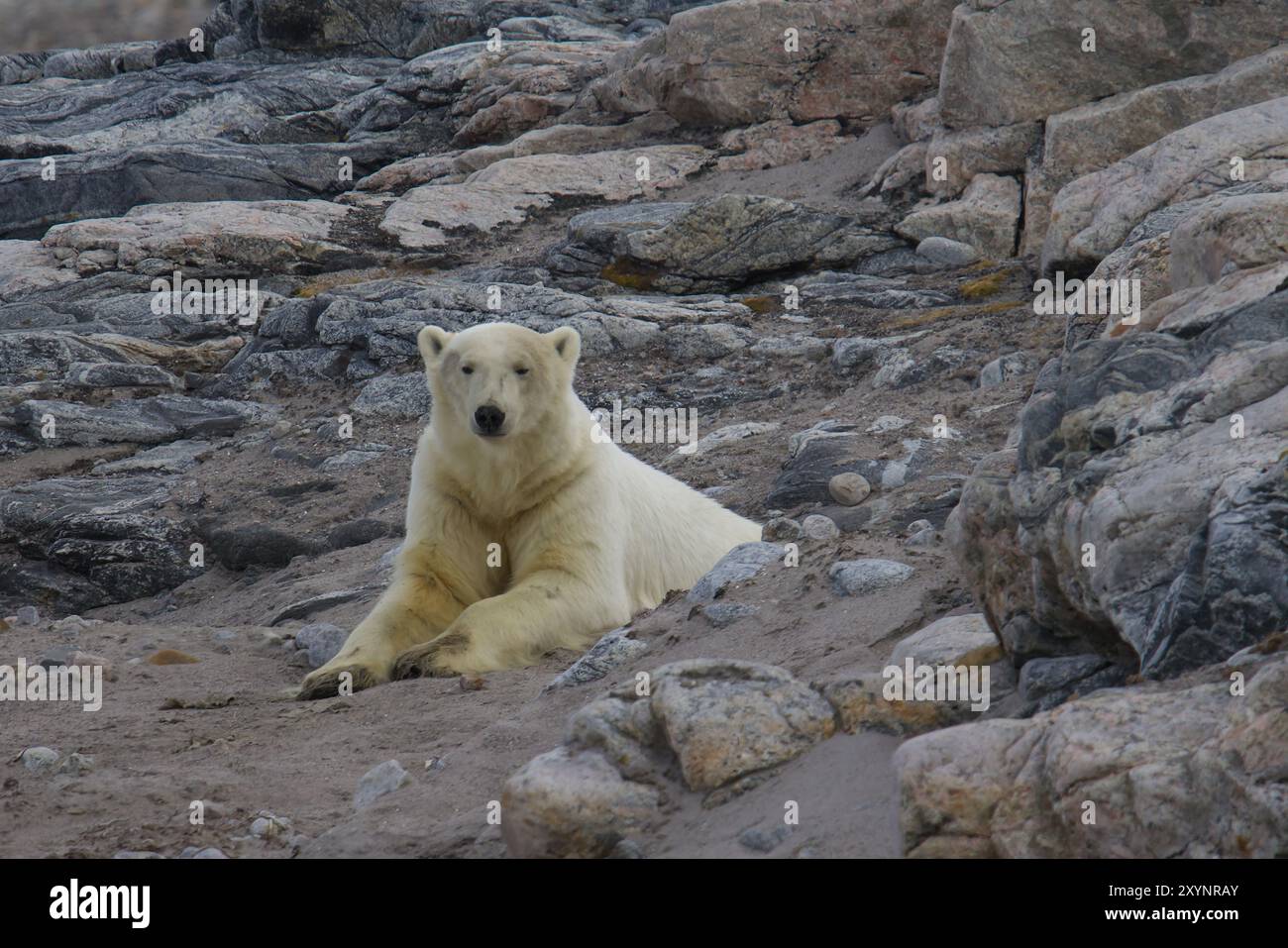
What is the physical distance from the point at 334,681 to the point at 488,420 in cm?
134

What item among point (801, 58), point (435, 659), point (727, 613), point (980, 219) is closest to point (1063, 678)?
point (727, 613)

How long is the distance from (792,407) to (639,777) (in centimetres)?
718

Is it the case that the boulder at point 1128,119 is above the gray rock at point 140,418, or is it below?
above

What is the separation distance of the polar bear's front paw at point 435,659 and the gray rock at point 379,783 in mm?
1526

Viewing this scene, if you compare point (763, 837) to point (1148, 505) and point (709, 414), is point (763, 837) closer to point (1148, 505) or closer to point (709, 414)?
point (1148, 505)

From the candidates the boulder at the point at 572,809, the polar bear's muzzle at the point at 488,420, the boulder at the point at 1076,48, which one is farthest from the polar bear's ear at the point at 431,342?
the boulder at the point at 1076,48

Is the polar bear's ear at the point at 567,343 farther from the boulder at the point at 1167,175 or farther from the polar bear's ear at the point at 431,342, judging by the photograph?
the boulder at the point at 1167,175

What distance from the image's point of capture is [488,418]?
5.70 meters

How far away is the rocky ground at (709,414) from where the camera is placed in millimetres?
2742

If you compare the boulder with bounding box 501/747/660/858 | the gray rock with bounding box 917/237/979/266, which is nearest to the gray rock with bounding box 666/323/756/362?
the gray rock with bounding box 917/237/979/266

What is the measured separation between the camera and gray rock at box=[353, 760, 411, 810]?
11.6ft

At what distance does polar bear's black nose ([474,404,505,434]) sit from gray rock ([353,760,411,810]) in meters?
2.30
